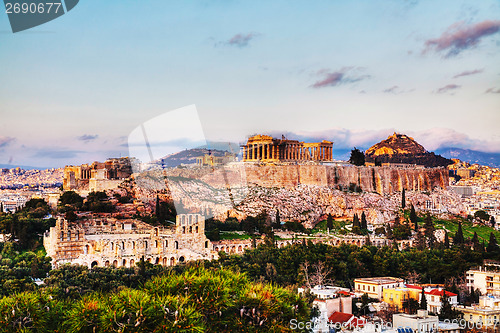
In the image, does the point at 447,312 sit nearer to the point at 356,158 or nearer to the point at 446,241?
the point at 446,241

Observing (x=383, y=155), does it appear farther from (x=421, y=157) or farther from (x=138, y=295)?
(x=138, y=295)

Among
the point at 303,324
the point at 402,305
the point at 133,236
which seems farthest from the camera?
the point at 133,236

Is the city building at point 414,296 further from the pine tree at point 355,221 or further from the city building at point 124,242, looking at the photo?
the pine tree at point 355,221

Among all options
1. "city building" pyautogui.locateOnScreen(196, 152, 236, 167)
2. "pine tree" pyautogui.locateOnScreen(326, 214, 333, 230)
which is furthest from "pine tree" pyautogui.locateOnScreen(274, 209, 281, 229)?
"city building" pyautogui.locateOnScreen(196, 152, 236, 167)

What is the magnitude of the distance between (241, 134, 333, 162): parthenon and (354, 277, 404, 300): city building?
2241 centimetres

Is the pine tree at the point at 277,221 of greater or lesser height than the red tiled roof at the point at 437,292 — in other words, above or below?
above

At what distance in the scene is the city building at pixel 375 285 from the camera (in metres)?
23.4

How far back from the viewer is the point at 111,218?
28.8 meters

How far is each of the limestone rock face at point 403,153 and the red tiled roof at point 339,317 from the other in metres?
50.7

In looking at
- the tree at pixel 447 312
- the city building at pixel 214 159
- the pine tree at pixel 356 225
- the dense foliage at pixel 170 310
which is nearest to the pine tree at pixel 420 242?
the pine tree at pixel 356 225

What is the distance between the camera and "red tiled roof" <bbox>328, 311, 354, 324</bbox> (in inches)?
731

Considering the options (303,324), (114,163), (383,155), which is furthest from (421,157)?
(303,324)

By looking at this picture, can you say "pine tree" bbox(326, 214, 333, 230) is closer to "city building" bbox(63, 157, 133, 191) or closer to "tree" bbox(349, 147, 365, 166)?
"city building" bbox(63, 157, 133, 191)

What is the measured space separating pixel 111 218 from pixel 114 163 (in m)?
15.2
